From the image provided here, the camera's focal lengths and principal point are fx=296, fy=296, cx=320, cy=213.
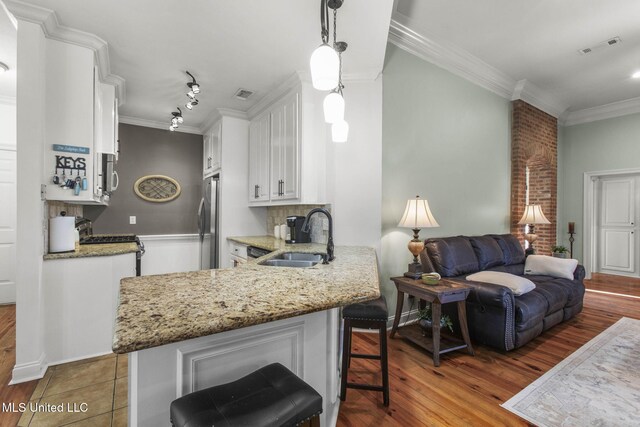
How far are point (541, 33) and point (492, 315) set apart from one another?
2.99m

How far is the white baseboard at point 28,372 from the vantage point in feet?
6.81

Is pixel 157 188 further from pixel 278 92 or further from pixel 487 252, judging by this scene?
pixel 487 252

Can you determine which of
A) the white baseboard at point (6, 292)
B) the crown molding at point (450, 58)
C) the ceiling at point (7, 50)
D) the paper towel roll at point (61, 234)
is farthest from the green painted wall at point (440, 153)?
the white baseboard at point (6, 292)

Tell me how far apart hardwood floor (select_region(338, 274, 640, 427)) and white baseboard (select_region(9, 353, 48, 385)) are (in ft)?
7.20

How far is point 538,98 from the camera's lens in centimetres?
474

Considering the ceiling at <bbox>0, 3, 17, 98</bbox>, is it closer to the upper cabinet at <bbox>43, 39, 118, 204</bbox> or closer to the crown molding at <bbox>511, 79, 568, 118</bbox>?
the upper cabinet at <bbox>43, 39, 118, 204</bbox>

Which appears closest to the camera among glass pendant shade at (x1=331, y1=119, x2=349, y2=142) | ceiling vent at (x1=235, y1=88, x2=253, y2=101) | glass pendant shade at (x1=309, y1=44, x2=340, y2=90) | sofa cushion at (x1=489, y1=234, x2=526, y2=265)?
glass pendant shade at (x1=309, y1=44, x2=340, y2=90)

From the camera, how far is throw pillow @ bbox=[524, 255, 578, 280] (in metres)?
3.29

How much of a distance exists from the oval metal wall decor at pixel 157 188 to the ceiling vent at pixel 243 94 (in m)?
1.97

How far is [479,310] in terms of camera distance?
2.67m

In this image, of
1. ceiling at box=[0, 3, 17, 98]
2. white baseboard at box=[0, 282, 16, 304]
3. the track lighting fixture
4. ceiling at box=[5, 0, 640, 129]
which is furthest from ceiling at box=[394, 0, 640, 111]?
white baseboard at box=[0, 282, 16, 304]

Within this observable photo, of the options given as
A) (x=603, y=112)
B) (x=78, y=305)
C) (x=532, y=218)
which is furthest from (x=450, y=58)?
(x=78, y=305)

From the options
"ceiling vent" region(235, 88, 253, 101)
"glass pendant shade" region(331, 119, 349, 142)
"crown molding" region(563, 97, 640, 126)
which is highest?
"crown molding" region(563, 97, 640, 126)

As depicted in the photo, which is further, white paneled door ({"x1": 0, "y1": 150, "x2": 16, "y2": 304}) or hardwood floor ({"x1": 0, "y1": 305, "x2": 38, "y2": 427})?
white paneled door ({"x1": 0, "y1": 150, "x2": 16, "y2": 304})
